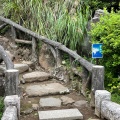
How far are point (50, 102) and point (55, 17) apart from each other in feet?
11.1

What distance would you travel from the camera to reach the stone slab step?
15.3 feet

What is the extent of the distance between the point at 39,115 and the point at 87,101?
1.18m

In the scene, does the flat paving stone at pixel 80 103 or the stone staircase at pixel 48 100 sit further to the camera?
the flat paving stone at pixel 80 103

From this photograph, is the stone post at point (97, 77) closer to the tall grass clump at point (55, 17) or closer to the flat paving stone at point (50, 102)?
the flat paving stone at point (50, 102)

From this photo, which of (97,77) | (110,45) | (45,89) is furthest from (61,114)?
(110,45)

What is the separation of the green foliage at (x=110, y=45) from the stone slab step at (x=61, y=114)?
0.91 meters

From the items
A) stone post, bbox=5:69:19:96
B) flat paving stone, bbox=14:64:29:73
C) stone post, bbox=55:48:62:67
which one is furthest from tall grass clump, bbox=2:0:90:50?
stone post, bbox=5:69:19:96

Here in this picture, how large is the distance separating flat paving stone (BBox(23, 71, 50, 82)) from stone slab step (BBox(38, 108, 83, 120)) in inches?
69.9

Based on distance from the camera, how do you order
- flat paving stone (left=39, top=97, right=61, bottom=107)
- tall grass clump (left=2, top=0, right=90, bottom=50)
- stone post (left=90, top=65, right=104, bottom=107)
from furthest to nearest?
tall grass clump (left=2, top=0, right=90, bottom=50) → flat paving stone (left=39, top=97, right=61, bottom=107) → stone post (left=90, top=65, right=104, bottom=107)

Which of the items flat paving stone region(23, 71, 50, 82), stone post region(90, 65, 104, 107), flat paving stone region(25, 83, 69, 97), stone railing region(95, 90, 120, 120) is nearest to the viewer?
stone railing region(95, 90, 120, 120)

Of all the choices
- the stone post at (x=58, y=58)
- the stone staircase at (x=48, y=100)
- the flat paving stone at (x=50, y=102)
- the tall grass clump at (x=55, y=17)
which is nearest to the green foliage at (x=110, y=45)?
the stone staircase at (x=48, y=100)

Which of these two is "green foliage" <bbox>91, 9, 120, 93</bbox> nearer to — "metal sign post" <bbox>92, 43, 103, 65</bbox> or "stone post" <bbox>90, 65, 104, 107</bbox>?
"metal sign post" <bbox>92, 43, 103, 65</bbox>

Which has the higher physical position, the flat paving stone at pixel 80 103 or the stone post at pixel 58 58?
the stone post at pixel 58 58

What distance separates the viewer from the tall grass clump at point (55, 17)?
25.1 feet
